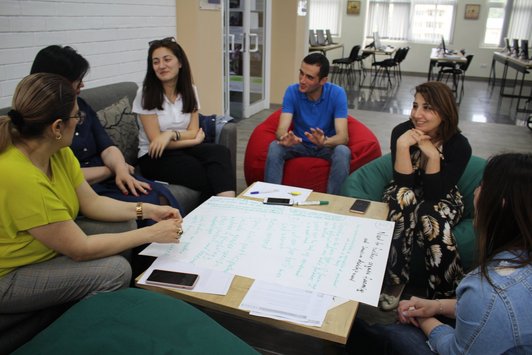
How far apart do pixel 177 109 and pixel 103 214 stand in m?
1.24

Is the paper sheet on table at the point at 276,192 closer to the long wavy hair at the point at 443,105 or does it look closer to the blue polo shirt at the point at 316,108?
the long wavy hair at the point at 443,105

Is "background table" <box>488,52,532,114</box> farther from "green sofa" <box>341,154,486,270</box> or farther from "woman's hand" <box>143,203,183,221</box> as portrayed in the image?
"woman's hand" <box>143,203,183,221</box>

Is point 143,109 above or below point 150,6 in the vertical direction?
below

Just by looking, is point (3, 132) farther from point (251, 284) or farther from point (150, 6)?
point (150, 6)

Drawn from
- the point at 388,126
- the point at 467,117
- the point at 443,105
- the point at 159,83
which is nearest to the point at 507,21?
the point at 467,117

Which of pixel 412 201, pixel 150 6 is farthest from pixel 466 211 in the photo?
pixel 150 6

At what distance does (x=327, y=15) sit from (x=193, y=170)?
10795 millimetres

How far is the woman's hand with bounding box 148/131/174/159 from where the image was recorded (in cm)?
273

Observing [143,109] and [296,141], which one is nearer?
[143,109]

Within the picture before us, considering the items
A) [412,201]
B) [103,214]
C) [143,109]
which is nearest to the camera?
[103,214]

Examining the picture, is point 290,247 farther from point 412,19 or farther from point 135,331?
point 412,19

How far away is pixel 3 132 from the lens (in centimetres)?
141

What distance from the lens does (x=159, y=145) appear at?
2736 mm

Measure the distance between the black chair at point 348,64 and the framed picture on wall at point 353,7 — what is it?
142cm
